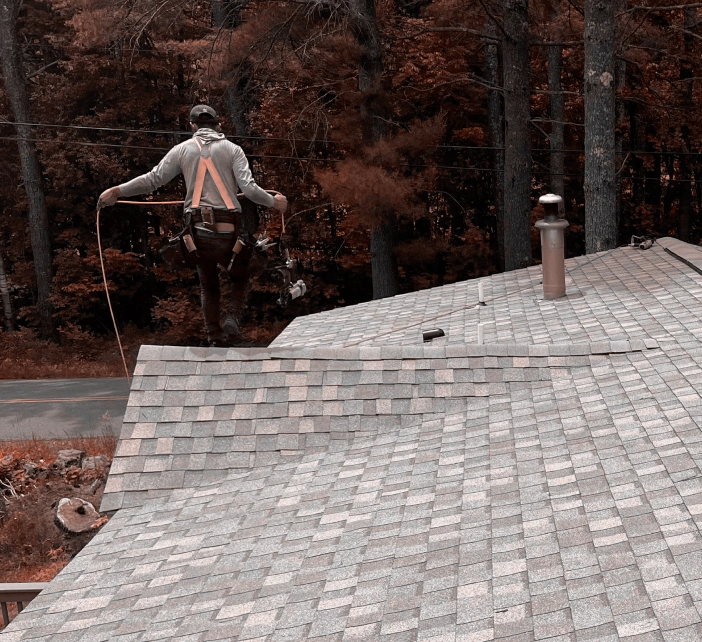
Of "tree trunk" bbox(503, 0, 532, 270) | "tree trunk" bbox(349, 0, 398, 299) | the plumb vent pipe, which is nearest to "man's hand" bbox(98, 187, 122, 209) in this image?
the plumb vent pipe

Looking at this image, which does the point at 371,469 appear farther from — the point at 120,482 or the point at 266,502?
the point at 120,482

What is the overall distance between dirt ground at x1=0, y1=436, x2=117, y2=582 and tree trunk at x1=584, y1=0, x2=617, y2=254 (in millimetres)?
9658

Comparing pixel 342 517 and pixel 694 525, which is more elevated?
pixel 694 525

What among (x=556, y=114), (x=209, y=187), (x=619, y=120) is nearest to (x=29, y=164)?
(x=556, y=114)

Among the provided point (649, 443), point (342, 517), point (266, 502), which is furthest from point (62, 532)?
point (649, 443)

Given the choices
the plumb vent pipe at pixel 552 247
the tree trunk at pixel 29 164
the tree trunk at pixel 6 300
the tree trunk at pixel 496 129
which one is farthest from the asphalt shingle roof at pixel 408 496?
the tree trunk at pixel 6 300

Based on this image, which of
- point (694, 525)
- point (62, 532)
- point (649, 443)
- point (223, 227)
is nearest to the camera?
point (694, 525)

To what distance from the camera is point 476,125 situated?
26234mm

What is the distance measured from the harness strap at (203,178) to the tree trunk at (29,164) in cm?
2092

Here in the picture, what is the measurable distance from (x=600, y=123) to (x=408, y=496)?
12355 mm

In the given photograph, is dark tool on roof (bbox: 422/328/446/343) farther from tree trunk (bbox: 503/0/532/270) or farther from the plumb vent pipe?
tree trunk (bbox: 503/0/532/270)

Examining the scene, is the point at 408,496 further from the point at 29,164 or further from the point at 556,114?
the point at 29,164

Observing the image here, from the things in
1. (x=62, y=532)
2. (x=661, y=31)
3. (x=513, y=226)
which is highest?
(x=661, y=31)

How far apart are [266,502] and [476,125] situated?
21905 mm
